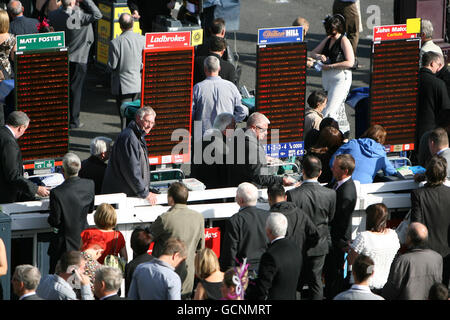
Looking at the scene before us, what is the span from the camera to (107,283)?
734cm

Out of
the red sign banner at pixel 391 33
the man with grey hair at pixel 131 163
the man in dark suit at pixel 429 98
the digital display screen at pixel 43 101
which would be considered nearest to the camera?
the man with grey hair at pixel 131 163

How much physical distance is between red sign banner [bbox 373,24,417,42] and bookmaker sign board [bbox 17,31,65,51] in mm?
3617

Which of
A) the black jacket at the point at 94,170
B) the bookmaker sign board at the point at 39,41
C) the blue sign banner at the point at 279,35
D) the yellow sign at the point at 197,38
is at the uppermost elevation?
the yellow sign at the point at 197,38

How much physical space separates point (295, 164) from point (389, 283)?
2.74m

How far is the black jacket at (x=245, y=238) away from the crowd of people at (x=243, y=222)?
12mm

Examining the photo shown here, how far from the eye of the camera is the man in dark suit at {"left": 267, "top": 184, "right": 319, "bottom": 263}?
8.62 meters

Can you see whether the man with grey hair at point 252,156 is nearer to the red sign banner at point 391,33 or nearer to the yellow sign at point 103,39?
the red sign banner at point 391,33

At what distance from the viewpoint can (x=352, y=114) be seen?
49.9ft

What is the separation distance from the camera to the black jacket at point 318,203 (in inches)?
354

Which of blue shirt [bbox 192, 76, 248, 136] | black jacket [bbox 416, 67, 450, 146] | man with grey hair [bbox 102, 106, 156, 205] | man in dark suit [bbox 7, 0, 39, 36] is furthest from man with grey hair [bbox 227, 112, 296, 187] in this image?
man in dark suit [bbox 7, 0, 39, 36]

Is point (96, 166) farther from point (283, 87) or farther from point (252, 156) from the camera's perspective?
point (283, 87)

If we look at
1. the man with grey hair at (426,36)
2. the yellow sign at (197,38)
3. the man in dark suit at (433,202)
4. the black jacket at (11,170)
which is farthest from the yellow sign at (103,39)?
the man in dark suit at (433,202)

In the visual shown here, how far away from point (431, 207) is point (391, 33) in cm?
279

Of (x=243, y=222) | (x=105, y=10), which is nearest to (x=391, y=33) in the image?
(x=243, y=222)
